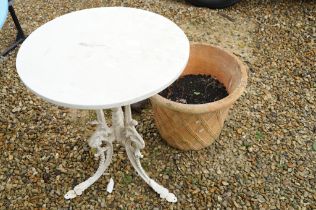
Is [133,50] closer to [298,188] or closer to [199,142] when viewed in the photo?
[199,142]

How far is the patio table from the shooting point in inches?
55.9

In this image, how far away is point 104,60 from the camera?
1.57m

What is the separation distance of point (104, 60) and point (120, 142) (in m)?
0.71

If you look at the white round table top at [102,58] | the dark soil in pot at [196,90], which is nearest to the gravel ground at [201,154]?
the dark soil in pot at [196,90]

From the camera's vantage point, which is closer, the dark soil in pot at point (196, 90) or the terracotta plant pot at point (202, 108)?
the terracotta plant pot at point (202, 108)

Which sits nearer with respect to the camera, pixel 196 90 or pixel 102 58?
pixel 102 58

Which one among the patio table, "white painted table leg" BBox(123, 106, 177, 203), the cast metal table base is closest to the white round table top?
the patio table

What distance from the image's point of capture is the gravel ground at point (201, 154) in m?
2.16

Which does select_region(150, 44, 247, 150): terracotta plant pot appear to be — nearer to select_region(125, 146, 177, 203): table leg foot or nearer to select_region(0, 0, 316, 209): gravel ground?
select_region(0, 0, 316, 209): gravel ground

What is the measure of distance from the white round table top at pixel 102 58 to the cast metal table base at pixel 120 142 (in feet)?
1.15

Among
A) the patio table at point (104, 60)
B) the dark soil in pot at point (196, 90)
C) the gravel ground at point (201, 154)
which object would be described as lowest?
the gravel ground at point (201, 154)

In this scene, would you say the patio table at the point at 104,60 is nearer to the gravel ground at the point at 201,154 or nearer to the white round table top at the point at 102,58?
the white round table top at the point at 102,58

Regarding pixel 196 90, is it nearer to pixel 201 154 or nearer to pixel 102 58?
pixel 201 154

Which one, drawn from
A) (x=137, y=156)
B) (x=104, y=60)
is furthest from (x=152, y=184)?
(x=104, y=60)
